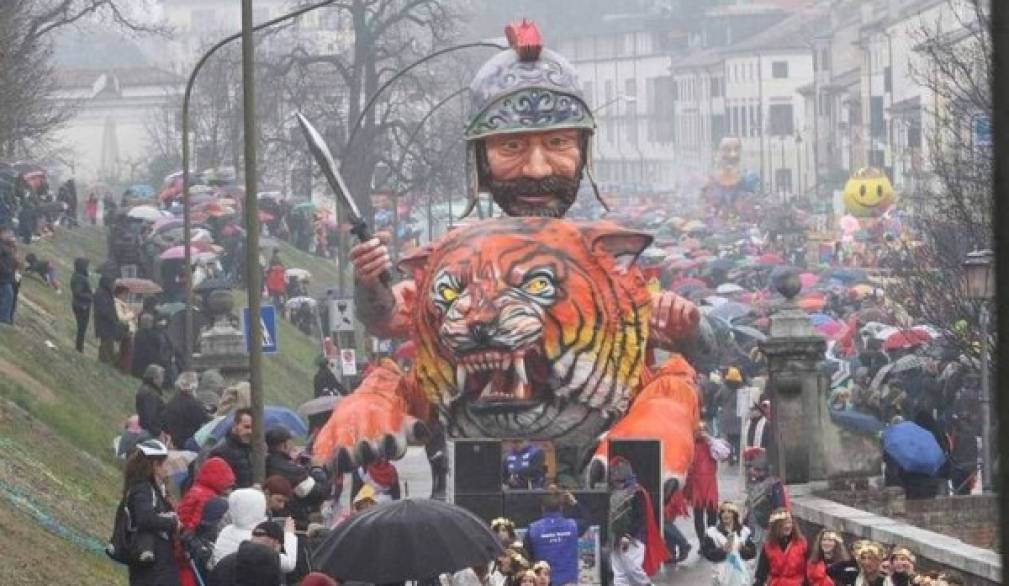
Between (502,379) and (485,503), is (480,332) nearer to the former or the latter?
(502,379)

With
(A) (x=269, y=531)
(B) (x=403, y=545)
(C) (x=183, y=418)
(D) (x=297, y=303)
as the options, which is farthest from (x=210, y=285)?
(A) (x=269, y=531)

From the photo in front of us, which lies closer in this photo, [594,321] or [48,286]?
[594,321]

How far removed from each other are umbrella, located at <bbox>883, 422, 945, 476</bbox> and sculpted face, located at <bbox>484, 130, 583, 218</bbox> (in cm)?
339

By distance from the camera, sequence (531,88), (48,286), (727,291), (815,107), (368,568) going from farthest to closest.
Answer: (815,107), (727,291), (48,286), (531,88), (368,568)

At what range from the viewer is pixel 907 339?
142 ft

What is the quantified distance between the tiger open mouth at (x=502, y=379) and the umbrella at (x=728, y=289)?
121 ft

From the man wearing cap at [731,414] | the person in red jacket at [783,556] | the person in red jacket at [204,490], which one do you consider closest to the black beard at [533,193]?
the person in red jacket at [783,556]

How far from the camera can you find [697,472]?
2809 cm

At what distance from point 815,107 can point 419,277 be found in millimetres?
157817

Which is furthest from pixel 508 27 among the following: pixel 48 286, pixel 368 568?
pixel 48 286

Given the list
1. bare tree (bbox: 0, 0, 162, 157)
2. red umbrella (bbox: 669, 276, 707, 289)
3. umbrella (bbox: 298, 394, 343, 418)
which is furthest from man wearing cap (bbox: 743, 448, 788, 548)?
red umbrella (bbox: 669, 276, 707, 289)

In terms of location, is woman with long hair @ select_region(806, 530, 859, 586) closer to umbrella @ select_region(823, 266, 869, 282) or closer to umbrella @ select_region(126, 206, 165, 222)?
umbrella @ select_region(126, 206, 165, 222)

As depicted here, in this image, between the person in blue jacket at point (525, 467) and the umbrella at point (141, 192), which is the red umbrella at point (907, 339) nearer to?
the person in blue jacket at point (525, 467)

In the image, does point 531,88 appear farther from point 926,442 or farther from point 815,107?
point 815,107
